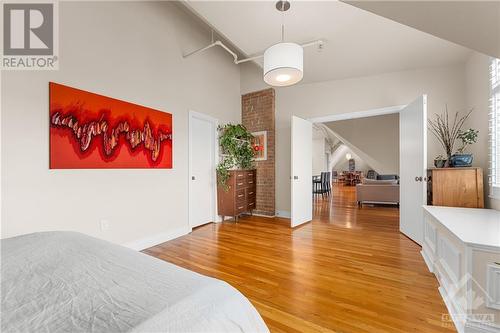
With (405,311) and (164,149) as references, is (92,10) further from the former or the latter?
(405,311)

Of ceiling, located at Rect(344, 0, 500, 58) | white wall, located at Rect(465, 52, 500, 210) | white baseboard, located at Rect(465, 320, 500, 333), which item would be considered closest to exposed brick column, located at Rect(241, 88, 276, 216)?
white wall, located at Rect(465, 52, 500, 210)

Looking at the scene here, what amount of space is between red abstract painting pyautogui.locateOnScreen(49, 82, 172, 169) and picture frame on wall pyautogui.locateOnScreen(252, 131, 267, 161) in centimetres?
218

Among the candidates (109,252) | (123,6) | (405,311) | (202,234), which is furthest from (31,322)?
(123,6)

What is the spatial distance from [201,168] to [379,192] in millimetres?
4830

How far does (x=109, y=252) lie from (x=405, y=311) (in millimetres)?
2047

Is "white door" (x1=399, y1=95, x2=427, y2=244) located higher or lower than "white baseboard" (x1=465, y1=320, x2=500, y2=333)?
higher

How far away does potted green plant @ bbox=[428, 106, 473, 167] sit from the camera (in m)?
3.18

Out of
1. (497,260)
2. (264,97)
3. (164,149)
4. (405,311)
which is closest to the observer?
(497,260)

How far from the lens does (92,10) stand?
7.93 feet

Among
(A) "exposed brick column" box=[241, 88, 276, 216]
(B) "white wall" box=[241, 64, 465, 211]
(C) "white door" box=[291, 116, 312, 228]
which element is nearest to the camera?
(B) "white wall" box=[241, 64, 465, 211]

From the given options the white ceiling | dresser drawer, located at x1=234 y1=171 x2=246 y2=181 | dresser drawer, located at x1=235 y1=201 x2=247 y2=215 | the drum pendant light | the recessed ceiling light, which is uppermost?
the white ceiling

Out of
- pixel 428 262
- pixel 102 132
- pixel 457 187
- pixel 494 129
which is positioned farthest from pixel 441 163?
pixel 102 132

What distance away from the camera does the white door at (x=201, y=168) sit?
12.4 ft

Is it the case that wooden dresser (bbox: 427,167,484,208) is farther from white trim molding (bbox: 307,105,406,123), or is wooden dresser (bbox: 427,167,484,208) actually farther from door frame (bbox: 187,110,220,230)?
door frame (bbox: 187,110,220,230)
